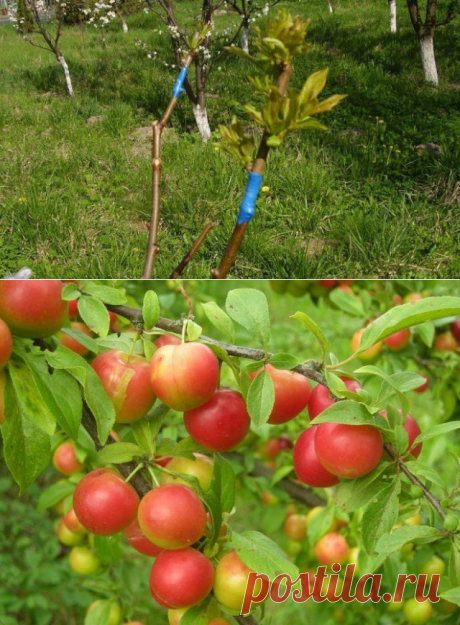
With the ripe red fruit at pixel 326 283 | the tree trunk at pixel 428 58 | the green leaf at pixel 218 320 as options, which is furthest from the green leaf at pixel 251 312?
the tree trunk at pixel 428 58

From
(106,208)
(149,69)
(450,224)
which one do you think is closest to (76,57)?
(149,69)

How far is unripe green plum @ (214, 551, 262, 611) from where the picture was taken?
0.63 meters

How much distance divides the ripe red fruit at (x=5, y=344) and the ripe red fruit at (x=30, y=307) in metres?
0.03

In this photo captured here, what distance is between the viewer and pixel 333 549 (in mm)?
1359

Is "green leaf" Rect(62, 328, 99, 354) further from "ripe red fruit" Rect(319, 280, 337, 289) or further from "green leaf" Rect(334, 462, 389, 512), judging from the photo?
"ripe red fruit" Rect(319, 280, 337, 289)

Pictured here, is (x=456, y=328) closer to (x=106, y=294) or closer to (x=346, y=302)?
(x=346, y=302)

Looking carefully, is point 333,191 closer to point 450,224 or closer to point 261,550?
point 450,224

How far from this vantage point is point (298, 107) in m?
0.52

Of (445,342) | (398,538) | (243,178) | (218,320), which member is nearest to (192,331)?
(218,320)

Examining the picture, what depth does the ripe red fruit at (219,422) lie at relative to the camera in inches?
25.3

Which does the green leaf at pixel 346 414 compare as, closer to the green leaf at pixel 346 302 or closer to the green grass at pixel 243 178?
the green leaf at pixel 346 302

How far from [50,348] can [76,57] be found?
196 inches

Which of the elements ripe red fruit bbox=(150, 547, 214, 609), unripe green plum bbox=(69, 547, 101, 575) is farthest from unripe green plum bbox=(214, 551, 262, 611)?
unripe green plum bbox=(69, 547, 101, 575)

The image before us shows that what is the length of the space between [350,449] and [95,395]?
0.78 ft
